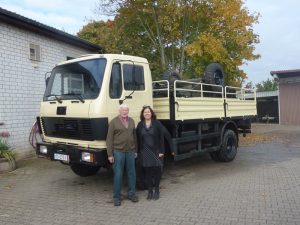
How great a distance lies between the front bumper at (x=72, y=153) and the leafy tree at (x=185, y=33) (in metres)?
7.85

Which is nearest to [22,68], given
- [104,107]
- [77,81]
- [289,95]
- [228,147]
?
[77,81]

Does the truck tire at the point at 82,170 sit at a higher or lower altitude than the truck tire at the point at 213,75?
lower

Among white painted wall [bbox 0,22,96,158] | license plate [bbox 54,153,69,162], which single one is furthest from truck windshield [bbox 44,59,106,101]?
white painted wall [bbox 0,22,96,158]

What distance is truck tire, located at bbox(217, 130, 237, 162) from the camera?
400 inches

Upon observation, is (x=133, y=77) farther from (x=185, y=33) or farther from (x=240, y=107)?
(x=185, y=33)

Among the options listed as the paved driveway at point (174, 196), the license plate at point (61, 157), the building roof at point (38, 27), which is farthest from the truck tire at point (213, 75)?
the building roof at point (38, 27)

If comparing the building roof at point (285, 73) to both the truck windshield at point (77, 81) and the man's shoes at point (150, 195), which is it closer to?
the truck windshield at point (77, 81)

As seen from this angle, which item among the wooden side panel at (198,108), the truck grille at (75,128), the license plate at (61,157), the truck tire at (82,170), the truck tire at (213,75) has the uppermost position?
the truck tire at (213,75)

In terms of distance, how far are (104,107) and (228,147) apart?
4907 mm

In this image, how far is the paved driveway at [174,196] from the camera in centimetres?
576

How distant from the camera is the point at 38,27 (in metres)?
11.4

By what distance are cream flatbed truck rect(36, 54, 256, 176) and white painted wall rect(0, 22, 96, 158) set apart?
9.18 ft

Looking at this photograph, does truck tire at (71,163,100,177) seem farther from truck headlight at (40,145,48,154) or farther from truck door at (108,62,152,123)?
truck door at (108,62,152,123)

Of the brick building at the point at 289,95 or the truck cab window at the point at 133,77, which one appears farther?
the brick building at the point at 289,95
